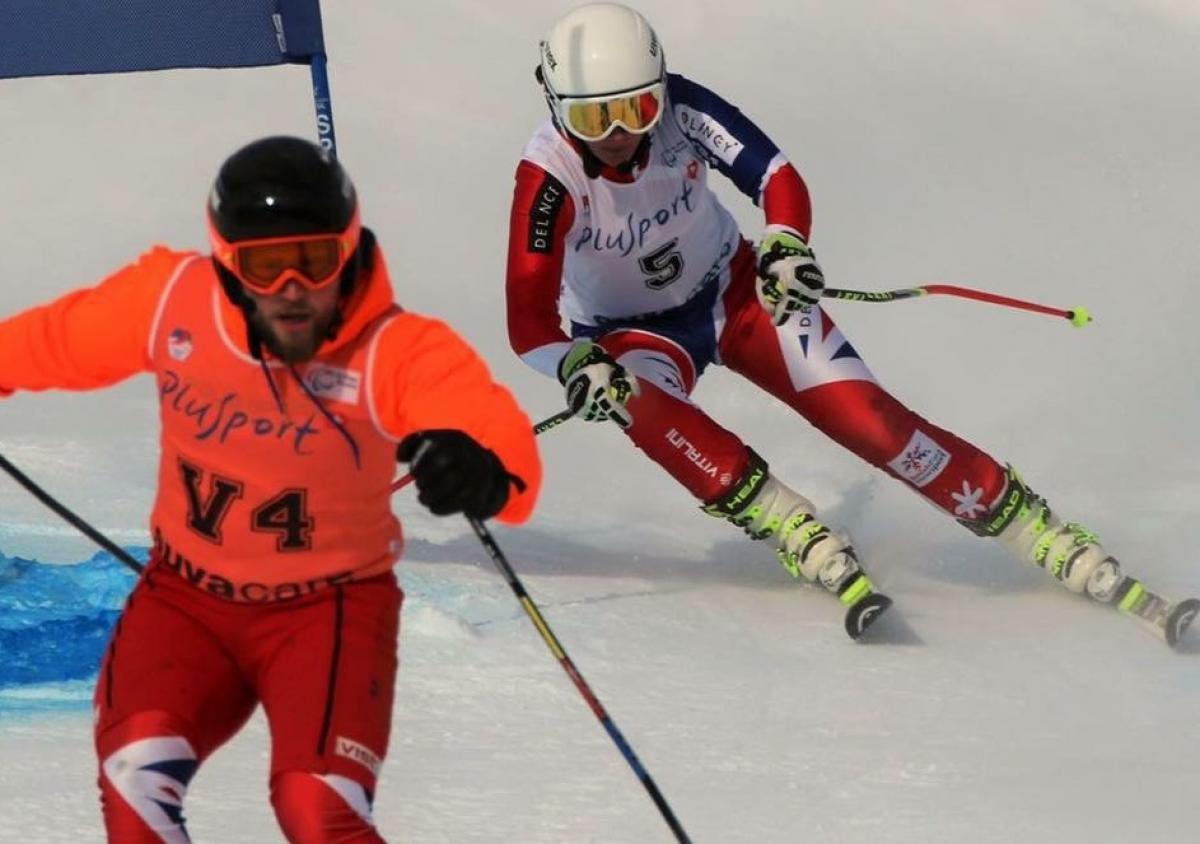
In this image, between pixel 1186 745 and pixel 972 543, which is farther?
pixel 972 543

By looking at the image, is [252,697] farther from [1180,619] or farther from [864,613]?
[1180,619]

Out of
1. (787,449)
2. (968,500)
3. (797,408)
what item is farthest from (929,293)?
(787,449)

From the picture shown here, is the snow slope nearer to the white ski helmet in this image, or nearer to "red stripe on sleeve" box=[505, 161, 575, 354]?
"red stripe on sleeve" box=[505, 161, 575, 354]

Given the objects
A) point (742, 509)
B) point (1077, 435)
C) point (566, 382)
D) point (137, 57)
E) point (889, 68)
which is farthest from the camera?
point (889, 68)

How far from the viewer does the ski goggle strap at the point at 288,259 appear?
262 centimetres

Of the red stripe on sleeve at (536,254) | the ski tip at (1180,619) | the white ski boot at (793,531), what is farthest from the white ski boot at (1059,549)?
the red stripe on sleeve at (536,254)

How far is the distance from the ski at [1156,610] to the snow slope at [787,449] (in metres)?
0.05

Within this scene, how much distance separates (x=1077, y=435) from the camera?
23.4 ft

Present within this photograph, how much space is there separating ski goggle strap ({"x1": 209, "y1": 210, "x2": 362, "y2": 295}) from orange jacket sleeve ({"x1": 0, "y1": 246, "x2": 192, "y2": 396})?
0.24m

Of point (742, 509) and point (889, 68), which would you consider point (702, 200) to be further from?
point (889, 68)

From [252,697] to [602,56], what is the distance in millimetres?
2376

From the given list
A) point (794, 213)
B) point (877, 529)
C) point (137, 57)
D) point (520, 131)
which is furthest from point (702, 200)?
point (520, 131)

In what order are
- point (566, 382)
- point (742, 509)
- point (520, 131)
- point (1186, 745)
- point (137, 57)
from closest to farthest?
point (1186, 745)
point (566, 382)
point (742, 509)
point (137, 57)
point (520, 131)

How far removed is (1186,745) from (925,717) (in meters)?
0.53
